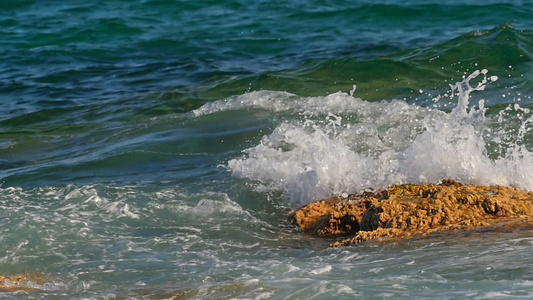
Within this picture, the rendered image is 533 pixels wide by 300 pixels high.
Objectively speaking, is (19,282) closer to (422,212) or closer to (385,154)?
(422,212)

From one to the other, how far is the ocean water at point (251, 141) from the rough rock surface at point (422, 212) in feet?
0.56

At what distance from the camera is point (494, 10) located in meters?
14.6

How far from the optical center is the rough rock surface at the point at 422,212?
196 inches

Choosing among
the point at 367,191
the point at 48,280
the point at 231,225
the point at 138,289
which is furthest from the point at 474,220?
the point at 48,280

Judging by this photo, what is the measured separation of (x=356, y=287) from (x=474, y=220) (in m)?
1.18

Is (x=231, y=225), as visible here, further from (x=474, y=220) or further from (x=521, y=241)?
(x=521, y=241)

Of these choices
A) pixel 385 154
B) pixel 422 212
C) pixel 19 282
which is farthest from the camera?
pixel 385 154

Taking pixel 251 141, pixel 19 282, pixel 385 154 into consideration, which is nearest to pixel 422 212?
pixel 385 154

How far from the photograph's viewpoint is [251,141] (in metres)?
8.00

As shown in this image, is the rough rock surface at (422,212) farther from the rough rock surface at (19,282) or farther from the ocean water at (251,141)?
the rough rock surface at (19,282)

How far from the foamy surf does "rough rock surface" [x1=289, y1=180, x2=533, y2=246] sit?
30 cm

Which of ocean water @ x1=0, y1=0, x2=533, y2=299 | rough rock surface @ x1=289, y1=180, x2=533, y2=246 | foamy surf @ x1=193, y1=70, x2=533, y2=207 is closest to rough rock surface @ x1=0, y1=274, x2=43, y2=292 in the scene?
ocean water @ x1=0, y1=0, x2=533, y2=299

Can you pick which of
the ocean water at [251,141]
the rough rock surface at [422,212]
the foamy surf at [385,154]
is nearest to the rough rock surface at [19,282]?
the ocean water at [251,141]

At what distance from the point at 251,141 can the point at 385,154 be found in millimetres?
1951
